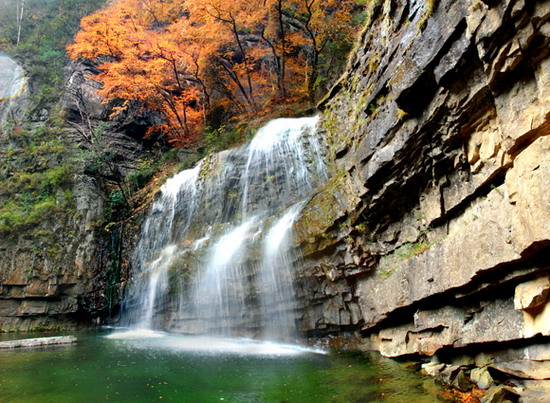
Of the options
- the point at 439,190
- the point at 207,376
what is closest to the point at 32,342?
the point at 207,376

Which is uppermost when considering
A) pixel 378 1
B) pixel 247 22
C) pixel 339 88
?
pixel 247 22

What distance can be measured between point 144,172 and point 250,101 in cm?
747

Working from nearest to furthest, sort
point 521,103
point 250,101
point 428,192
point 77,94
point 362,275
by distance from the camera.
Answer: point 521,103, point 428,192, point 362,275, point 250,101, point 77,94

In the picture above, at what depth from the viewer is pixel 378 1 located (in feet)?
30.0

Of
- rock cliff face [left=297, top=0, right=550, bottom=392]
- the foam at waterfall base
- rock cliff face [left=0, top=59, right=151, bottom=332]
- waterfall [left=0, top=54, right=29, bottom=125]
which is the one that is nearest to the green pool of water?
the foam at waterfall base

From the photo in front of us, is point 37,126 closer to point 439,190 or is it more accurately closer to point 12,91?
point 12,91

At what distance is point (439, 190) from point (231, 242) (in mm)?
7208

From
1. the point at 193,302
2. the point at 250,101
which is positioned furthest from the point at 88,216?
the point at 250,101

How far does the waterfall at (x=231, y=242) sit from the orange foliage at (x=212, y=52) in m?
5.50

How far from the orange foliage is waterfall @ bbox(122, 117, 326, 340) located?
Answer: 5504 mm

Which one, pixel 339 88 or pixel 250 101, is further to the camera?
pixel 250 101

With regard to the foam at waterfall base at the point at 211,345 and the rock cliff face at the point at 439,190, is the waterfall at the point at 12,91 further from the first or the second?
the rock cliff face at the point at 439,190

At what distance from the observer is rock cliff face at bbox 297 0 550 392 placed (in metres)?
4.36

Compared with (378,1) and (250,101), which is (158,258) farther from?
(378,1)
